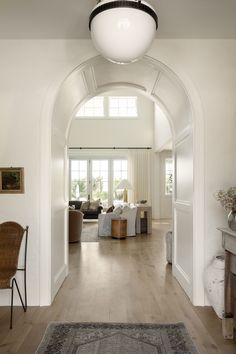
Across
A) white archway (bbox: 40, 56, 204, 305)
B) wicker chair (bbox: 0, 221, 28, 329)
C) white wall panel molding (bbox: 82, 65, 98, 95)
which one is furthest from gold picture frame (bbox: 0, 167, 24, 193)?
white wall panel molding (bbox: 82, 65, 98, 95)

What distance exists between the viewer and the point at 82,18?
2.92m

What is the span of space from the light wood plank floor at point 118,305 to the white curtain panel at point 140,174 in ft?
22.6

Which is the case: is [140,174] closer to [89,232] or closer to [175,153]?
[89,232]

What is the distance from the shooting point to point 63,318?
3.00 metres

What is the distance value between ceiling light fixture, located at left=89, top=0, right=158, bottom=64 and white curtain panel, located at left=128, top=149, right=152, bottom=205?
409 inches

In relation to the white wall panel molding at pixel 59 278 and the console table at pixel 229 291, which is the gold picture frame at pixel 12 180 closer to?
the white wall panel molding at pixel 59 278

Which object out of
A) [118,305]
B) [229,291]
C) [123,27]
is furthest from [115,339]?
[123,27]

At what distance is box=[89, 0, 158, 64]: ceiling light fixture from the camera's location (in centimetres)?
190

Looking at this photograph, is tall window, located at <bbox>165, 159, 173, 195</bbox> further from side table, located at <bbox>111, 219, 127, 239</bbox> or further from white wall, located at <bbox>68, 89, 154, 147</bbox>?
side table, located at <bbox>111, 219, 127, 239</bbox>

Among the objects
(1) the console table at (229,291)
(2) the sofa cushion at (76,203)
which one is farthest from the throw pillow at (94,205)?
(1) the console table at (229,291)

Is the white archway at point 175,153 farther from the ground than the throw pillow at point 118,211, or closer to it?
farther from the ground

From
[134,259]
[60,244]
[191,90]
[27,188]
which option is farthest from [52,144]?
[134,259]

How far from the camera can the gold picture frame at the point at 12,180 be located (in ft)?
11.1

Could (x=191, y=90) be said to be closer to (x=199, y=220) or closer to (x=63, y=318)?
(x=199, y=220)
